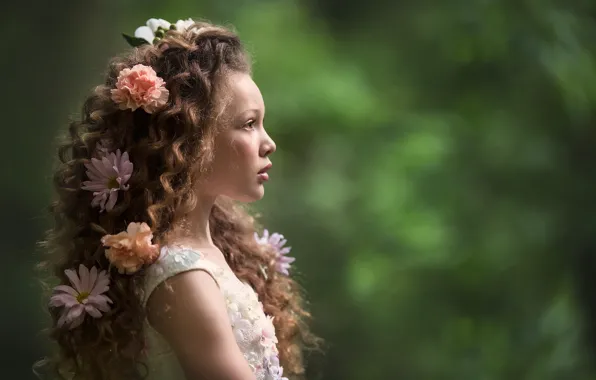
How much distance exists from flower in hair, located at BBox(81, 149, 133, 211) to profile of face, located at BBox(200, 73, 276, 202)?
14cm

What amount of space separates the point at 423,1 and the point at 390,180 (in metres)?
0.70

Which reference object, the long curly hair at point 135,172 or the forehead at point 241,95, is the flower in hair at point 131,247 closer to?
the long curly hair at point 135,172

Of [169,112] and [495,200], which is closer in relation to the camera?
[169,112]

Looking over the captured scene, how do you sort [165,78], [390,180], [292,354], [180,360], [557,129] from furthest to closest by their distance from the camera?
[390,180], [557,129], [292,354], [165,78], [180,360]

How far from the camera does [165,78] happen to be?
4.80 feet

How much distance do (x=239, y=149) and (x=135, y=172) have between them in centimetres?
18

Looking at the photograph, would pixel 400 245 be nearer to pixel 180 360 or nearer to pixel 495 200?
pixel 495 200

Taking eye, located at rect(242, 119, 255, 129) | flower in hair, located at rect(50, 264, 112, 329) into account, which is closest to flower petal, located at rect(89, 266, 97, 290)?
flower in hair, located at rect(50, 264, 112, 329)

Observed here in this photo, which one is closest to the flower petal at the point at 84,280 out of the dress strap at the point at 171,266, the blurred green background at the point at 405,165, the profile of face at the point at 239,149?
the dress strap at the point at 171,266

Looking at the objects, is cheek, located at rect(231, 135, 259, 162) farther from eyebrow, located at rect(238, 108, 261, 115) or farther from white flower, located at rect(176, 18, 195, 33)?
white flower, located at rect(176, 18, 195, 33)

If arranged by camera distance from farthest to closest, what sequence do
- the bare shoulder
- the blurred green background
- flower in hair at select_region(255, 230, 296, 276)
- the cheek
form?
1. the blurred green background
2. flower in hair at select_region(255, 230, 296, 276)
3. the cheek
4. the bare shoulder

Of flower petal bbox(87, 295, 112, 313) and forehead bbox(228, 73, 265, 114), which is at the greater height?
forehead bbox(228, 73, 265, 114)

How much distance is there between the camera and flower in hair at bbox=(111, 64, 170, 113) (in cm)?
140

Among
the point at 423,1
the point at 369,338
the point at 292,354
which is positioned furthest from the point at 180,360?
the point at 423,1
